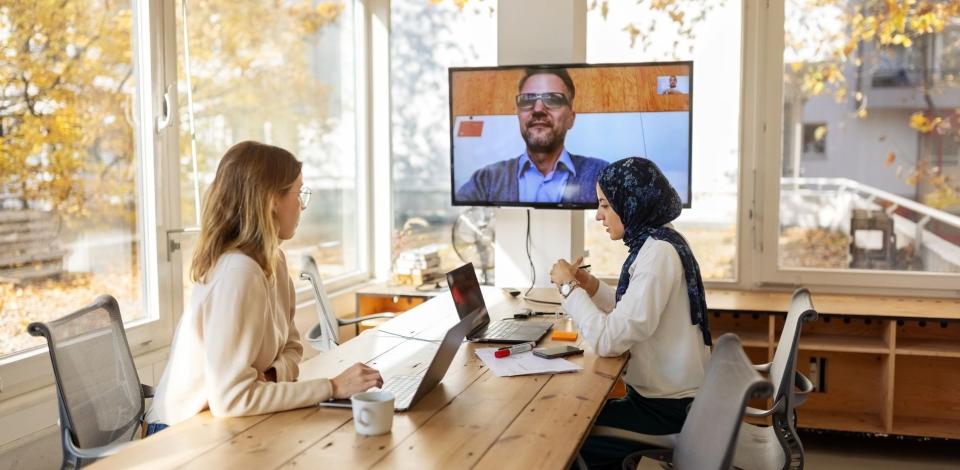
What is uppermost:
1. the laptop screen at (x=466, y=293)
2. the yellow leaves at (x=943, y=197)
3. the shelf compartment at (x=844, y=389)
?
the yellow leaves at (x=943, y=197)

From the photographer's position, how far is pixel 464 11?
17.0ft

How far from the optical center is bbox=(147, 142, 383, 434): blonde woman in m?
2.00

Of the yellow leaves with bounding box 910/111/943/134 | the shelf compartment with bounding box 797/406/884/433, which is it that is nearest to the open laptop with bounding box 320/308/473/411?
the shelf compartment with bounding box 797/406/884/433

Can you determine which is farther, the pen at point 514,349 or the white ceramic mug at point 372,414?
A: the pen at point 514,349

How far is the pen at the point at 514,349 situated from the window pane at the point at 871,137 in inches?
94.6

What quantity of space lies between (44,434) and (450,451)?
1.84 meters

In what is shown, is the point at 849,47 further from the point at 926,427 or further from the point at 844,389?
the point at 926,427

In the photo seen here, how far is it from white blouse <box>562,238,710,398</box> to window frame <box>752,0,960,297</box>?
2.14 metres

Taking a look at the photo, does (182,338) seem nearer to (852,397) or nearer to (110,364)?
(110,364)

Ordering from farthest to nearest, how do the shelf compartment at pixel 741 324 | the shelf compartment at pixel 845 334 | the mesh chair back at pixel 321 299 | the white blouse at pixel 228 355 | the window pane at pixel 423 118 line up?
the window pane at pixel 423 118, the shelf compartment at pixel 741 324, the shelf compartment at pixel 845 334, the mesh chair back at pixel 321 299, the white blouse at pixel 228 355

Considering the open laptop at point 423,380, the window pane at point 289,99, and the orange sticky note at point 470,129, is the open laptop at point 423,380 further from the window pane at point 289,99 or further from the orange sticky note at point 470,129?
the orange sticky note at point 470,129

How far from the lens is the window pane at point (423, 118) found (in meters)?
5.26

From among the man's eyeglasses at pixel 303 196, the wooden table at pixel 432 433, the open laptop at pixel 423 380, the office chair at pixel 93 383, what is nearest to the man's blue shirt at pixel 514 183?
the wooden table at pixel 432 433

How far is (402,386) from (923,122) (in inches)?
133
